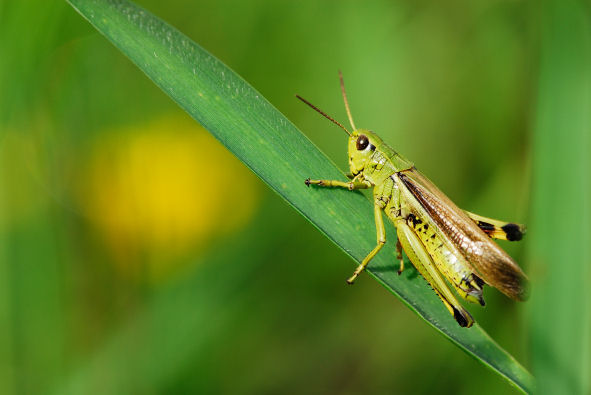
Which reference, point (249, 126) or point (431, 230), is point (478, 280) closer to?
point (431, 230)

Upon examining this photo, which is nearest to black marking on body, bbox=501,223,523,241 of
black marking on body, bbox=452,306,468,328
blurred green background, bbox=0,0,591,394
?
blurred green background, bbox=0,0,591,394

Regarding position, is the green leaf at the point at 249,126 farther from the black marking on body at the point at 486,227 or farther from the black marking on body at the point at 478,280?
the black marking on body at the point at 486,227

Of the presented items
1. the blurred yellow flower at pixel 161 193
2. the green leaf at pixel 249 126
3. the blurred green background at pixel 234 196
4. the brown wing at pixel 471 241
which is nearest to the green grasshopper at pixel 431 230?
the brown wing at pixel 471 241

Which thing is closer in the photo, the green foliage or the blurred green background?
the green foliage

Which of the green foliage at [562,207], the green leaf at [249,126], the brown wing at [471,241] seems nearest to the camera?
the green foliage at [562,207]

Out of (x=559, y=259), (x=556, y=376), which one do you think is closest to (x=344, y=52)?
(x=559, y=259)

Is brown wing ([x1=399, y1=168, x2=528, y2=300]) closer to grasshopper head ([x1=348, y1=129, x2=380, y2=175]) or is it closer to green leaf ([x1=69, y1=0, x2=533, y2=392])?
grasshopper head ([x1=348, y1=129, x2=380, y2=175])
